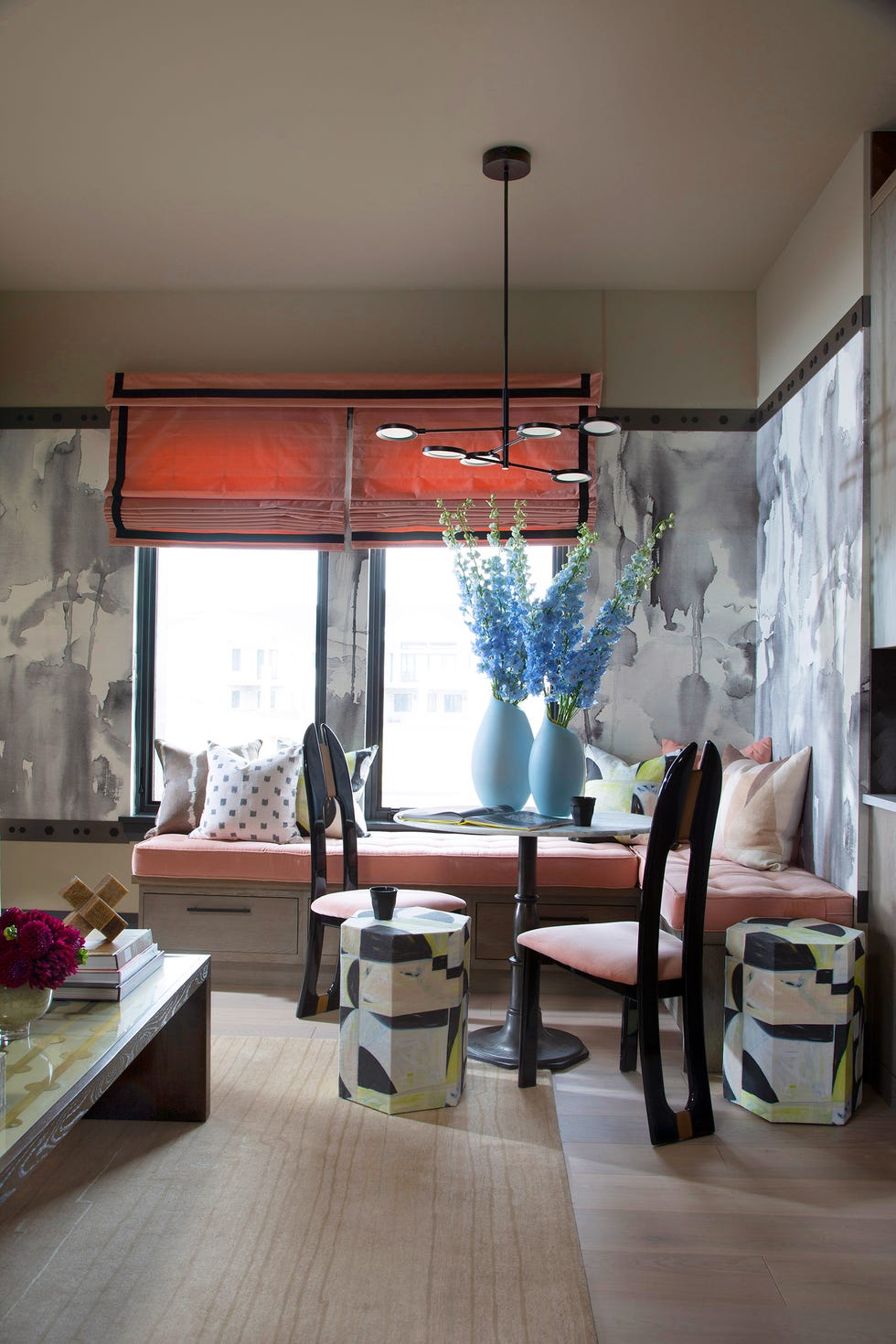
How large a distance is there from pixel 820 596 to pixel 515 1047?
1963 mm

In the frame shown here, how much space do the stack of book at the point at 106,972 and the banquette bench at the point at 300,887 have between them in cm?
149

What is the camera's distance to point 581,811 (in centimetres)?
309

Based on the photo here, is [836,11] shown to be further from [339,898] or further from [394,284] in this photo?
[339,898]

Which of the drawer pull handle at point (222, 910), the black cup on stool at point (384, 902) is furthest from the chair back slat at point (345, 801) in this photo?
the black cup on stool at point (384, 902)

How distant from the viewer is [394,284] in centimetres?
475

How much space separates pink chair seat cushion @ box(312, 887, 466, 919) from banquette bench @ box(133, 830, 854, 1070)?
0.48 m

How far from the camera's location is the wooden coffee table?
1780mm

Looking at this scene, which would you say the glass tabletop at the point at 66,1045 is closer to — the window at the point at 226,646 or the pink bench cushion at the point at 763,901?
the pink bench cushion at the point at 763,901

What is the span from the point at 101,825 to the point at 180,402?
203 centimetres

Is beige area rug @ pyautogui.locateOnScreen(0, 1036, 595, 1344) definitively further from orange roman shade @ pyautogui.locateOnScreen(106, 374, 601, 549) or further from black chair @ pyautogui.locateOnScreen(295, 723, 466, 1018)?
orange roman shade @ pyautogui.locateOnScreen(106, 374, 601, 549)

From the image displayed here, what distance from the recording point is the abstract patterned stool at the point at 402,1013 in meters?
2.80

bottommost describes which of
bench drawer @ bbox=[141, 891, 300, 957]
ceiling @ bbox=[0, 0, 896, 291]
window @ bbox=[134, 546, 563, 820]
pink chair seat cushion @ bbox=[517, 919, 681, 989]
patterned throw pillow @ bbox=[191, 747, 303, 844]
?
bench drawer @ bbox=[141, 891, 300, 957]

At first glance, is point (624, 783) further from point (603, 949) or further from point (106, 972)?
point (106, 972)

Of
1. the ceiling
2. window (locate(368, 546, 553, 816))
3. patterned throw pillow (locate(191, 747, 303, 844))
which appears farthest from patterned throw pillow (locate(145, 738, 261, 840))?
the ceiling
